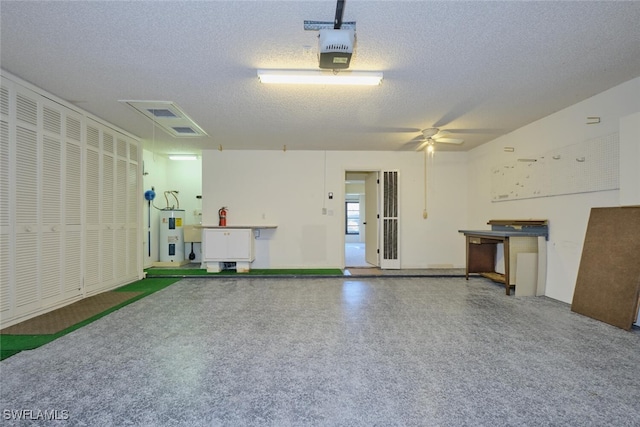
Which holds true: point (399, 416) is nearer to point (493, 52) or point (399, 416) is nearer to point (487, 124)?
point (493, 52)

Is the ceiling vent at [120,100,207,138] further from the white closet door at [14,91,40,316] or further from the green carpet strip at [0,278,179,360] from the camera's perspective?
the green carpet strip at [0,278,179,360]

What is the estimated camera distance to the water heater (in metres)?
6.62

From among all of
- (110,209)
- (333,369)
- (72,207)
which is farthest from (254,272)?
(333,369)

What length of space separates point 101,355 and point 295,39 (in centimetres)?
306

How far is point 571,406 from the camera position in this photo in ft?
5.74

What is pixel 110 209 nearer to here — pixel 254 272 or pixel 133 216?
pixel 133 216

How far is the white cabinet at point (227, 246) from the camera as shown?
18.7 feet

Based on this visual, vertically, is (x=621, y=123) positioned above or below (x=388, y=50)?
below

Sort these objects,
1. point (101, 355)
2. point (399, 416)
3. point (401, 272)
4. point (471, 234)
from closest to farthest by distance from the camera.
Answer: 1. point (399, 416)
2. point (101, 355)
3. point (471, 234)
4. point (401, 272)

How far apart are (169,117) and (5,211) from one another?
2.16 meters

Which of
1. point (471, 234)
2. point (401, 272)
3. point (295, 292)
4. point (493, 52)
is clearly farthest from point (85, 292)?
point (471, 234)

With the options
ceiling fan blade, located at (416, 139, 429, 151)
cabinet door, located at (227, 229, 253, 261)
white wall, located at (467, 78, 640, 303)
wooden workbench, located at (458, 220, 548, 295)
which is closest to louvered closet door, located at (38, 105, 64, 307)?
cabinet door, located at (227, 229, 253, 261)

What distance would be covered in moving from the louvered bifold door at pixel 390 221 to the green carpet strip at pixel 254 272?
116 cm

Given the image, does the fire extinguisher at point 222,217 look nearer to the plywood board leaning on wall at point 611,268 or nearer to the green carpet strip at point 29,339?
the green carpet strip at point 29,339
